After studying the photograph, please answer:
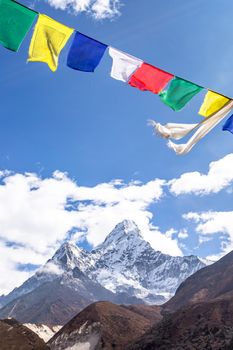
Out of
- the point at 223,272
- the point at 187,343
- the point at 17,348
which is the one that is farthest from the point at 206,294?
the point at 17,348

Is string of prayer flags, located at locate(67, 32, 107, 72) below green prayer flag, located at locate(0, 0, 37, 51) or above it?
below

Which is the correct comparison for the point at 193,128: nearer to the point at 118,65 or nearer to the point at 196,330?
the point at 118,65

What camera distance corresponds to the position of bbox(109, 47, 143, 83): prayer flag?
14.2 m

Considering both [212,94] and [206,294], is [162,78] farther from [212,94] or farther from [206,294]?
[206,294]

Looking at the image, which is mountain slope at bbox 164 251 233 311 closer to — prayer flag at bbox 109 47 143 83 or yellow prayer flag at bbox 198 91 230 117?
yellow prayer flag at bbox 198 91 230 117

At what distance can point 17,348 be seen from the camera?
55875 millimetres

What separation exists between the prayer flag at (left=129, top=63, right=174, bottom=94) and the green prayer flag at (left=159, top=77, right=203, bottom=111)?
0.66 ft

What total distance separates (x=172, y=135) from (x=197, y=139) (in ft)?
2.55

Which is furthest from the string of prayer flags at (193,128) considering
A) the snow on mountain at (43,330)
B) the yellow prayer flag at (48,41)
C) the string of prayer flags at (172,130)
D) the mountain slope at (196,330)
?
the snow on mountain at (43,330)

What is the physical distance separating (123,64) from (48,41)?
2.41m

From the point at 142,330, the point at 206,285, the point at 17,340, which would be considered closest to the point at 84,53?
the point at 17,340

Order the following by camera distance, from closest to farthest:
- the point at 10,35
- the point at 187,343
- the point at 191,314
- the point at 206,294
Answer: the point at 10,35 < the point at 187,343 < the point at 191,314 < the point at 206,294

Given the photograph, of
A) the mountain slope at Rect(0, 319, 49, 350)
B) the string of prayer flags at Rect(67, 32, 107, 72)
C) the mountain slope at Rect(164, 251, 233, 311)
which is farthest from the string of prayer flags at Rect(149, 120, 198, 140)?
the mountain slope at Rect(164, 251, 233, 311)

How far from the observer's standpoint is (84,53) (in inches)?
546
